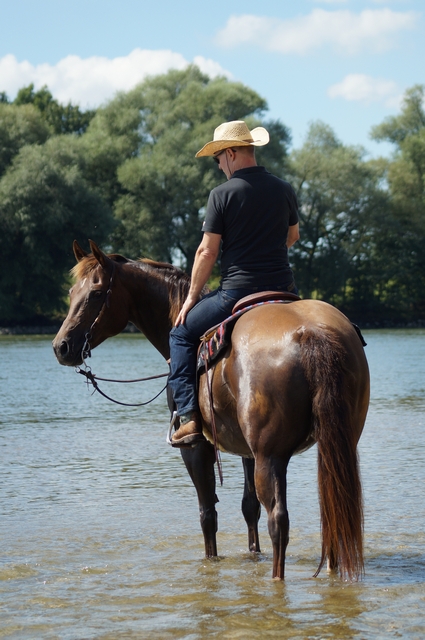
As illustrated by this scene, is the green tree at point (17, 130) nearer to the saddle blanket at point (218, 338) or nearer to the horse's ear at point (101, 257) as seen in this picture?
the horse's ear at point (101, 257)

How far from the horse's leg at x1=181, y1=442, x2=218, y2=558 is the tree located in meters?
49.4

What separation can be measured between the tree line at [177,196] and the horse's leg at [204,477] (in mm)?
45632

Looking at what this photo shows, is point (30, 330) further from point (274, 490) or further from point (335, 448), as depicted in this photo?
point (335, 448)

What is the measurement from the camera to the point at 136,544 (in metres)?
7.81

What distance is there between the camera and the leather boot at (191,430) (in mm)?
6633

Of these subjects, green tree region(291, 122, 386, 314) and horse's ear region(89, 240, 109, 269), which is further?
green tree region(291, 122, 386, 314)

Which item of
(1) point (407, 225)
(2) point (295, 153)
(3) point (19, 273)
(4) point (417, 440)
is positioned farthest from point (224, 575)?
(1) point (407, 225)

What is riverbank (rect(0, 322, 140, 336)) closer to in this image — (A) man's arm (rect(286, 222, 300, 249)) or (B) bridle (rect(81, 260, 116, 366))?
(B) bridle (rect(81, 260, 116, 366))

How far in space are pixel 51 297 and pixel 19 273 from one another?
8.28ft

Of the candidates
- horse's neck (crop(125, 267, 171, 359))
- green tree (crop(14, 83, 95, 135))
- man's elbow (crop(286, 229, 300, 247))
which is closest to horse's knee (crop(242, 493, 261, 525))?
horse's neck (crop(125, 267, 171, 359))

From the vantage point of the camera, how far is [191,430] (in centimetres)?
663

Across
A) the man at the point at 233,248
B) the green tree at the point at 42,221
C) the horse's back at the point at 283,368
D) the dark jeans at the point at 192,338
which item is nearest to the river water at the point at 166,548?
the horse's back at the point at 283,368

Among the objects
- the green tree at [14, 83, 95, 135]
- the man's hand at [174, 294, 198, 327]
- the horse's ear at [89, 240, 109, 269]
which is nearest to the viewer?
the man's hand at [174, 294, 198, 327]

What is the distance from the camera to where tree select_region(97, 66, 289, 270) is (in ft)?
188
